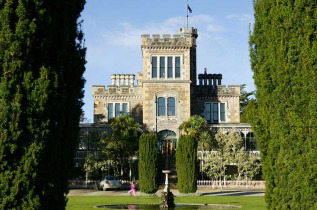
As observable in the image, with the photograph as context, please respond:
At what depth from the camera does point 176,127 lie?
→ 140 feet

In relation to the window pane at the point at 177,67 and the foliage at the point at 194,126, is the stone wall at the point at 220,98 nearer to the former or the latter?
the window pane at the point at 177,67

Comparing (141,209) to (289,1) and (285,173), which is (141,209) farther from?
(289,1)

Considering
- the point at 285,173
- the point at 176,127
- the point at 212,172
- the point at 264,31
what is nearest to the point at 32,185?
the point at 285,173

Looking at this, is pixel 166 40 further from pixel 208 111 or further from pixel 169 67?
pixel 208 111

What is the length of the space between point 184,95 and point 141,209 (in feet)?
81.5

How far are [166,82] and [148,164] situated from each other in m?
15.6

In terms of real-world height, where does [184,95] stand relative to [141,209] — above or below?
above

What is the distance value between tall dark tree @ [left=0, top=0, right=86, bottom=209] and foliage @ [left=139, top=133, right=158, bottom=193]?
63.9 feet

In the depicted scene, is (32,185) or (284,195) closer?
(32,185)

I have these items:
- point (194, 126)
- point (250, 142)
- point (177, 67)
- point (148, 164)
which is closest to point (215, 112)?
point (250, 142)

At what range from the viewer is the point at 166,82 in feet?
141

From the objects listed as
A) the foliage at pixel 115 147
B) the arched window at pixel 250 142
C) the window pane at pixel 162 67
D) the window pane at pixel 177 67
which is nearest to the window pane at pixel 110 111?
the window pane at pixel 162 67

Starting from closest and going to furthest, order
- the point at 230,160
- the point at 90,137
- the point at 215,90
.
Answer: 1. the point at 230,160
2. the point at 90,137
3. the point at 215,90

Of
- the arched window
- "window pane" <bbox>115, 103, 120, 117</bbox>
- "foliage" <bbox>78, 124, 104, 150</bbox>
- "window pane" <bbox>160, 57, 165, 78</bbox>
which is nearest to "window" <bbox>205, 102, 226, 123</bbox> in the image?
the arched window
